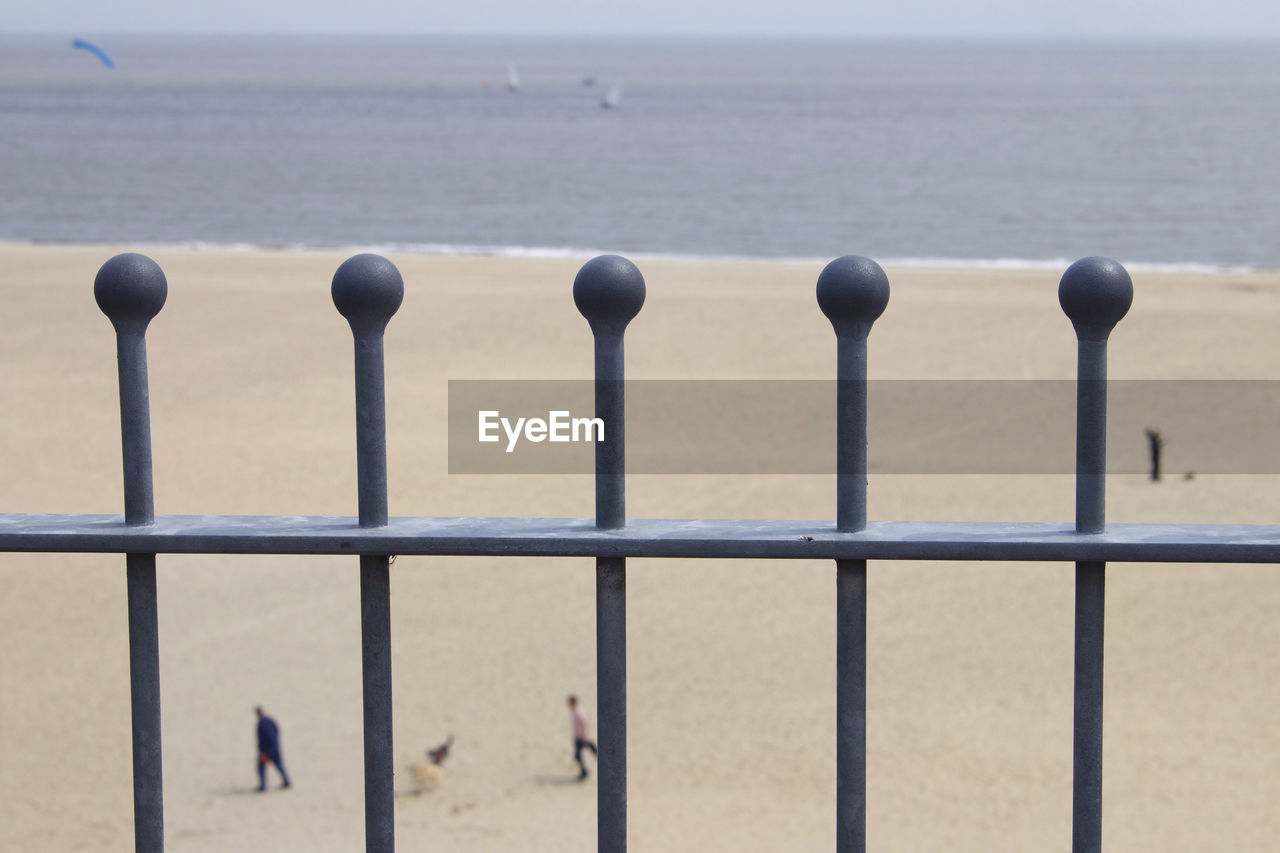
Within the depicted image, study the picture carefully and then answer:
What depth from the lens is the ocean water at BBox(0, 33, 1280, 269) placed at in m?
45.9

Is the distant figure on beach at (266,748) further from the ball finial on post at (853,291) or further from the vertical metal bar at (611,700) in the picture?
the ball finial on post at (853,291)

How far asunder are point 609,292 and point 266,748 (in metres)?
8.53

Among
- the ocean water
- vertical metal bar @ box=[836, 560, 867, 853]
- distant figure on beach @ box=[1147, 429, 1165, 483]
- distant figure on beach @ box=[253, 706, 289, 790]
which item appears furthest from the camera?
the ocean water

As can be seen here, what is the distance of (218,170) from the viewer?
65.4m

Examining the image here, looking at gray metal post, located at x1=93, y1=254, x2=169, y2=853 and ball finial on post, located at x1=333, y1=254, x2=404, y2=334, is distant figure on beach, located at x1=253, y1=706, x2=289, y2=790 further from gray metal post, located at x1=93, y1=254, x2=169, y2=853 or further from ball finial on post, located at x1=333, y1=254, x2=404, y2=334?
ball finial on post, located at x1=333, y1=254, x2=404, y2=334

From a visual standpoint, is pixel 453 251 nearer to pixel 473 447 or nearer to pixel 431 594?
pixel 473 447

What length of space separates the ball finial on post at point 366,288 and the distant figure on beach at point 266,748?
27.0 feet

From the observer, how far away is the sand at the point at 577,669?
928cm

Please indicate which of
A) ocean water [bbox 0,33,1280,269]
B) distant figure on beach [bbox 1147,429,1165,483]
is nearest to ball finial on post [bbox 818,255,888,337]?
distant figure on beach [bbox 1147,429,1165,483]

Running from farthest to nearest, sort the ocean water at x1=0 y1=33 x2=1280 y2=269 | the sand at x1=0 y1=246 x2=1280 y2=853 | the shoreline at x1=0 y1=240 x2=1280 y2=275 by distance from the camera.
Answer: the ocean water at x1=0 y1=33 x2=1280 y2=269, the shoreline at x1=0 y1=240 x2=1280 y2=275, the sand at x1=0 y1=246 x2=1280 y2=853

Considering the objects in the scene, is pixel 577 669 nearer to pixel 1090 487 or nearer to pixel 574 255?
pixel 1090 487

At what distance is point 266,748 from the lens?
30.3ft

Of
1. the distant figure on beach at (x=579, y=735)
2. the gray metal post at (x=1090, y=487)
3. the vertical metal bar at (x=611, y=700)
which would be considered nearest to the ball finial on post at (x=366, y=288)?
the vertical metal bar at (x=611, y=700)

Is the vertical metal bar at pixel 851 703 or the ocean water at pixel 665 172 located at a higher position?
the ocean water at pixel 665 172
